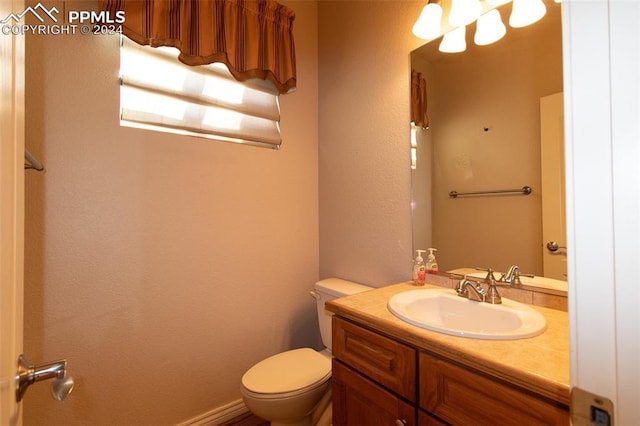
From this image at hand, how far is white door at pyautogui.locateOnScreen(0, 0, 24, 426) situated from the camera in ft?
1.35

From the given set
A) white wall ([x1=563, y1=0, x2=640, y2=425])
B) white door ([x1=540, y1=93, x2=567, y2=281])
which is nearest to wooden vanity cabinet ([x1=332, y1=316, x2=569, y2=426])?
white wall ([x1=563, y1=0, x2=640, y2=425])

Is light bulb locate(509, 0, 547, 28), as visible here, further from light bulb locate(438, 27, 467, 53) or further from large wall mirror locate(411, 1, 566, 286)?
light bulb locate(438, 27, 467, 53)

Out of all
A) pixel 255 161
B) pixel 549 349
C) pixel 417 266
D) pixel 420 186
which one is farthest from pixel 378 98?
pixel 549 349

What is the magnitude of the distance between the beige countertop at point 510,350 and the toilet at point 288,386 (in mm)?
368

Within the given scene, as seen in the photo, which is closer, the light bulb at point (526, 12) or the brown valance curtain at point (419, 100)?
the light bulb at point (526, 12)

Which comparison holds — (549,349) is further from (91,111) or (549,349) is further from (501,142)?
(91,111)

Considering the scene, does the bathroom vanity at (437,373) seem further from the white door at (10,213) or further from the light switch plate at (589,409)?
the white door at (10,213)

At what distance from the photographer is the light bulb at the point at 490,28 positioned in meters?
1.17

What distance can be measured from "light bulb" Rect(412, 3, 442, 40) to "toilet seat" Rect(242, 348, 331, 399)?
5.40 ft

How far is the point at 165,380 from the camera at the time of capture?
1.45 m

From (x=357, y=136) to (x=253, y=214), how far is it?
0.78 meters

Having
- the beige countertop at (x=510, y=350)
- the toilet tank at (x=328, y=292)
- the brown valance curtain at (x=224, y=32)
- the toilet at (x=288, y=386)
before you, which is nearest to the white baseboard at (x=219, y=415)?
the toilet at (x=288, y=386)

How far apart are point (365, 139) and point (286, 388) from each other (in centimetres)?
134

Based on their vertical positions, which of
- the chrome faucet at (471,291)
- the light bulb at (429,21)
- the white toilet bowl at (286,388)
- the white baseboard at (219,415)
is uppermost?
the light bulb at (429,21)
